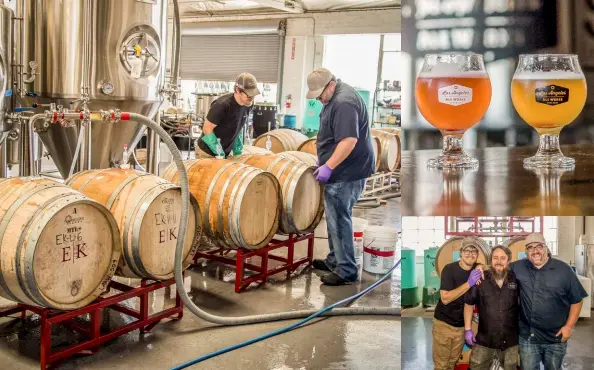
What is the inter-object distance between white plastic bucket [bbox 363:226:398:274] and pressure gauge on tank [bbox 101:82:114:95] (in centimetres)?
256

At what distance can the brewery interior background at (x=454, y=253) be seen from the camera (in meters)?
1.06

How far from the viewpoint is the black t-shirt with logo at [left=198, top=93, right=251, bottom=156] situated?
18.2ft

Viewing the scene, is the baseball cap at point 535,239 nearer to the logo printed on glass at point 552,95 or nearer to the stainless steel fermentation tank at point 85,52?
the logo printed on glass at point 552,95

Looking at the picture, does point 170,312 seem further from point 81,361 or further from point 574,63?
point 574,63

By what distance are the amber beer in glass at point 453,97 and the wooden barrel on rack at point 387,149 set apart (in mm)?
8628

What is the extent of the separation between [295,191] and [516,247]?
4.06 metres

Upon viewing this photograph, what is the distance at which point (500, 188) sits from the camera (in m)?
1.04

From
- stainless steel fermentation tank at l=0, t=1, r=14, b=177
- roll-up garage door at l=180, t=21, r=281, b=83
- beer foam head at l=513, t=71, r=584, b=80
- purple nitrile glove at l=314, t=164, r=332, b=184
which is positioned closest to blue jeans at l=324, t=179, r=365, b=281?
purple nitrile glove at l=314, t=164, r=332, b=184

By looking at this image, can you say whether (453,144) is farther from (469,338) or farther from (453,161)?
(469,338)

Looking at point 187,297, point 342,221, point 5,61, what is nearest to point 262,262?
point 342,221

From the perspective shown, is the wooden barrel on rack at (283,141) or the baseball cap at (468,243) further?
the wooden barrel on rack at (283,141)

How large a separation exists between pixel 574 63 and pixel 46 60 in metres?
4.72

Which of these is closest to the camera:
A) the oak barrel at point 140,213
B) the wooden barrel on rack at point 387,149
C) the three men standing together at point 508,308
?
the three men standing together at point 508,308

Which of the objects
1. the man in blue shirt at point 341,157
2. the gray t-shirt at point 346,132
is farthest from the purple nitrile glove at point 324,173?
the gray t-shirt at point 346,132
